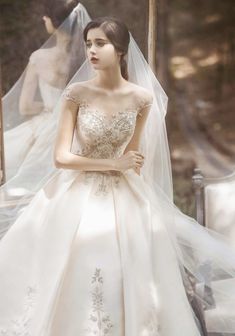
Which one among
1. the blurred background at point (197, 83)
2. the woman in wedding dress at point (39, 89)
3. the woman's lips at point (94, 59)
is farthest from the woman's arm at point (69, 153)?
the blurred background at point (197, 83)

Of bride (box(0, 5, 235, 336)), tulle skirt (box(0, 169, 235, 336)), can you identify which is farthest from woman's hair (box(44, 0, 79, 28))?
→ tulle skirt (box(0, 169, 235, 336))

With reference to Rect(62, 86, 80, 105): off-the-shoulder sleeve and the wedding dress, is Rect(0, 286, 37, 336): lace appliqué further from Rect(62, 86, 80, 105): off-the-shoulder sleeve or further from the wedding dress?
Rect(62, 86, 80, 105): off-the-shoulder sleeve

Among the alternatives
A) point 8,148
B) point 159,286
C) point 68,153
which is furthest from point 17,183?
point 159,286

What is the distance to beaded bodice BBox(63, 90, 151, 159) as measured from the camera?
1.25 metres

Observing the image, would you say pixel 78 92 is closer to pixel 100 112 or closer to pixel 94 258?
pixel 100 112

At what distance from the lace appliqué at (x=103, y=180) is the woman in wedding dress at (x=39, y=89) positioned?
0.43 meters

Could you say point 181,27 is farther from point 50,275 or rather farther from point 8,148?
point 50,275

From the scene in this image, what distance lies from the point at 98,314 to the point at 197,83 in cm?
128

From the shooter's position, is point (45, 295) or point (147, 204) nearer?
point (45, 295)

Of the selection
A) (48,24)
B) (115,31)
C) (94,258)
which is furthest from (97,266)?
(48,24)

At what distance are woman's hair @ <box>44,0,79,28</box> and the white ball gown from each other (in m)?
0.50

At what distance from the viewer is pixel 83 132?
4.13ft

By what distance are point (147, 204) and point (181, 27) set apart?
38.8 inches

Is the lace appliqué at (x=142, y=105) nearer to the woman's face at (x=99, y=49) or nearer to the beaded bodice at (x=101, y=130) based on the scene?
the beaded bodice at (x=101, y=130)
